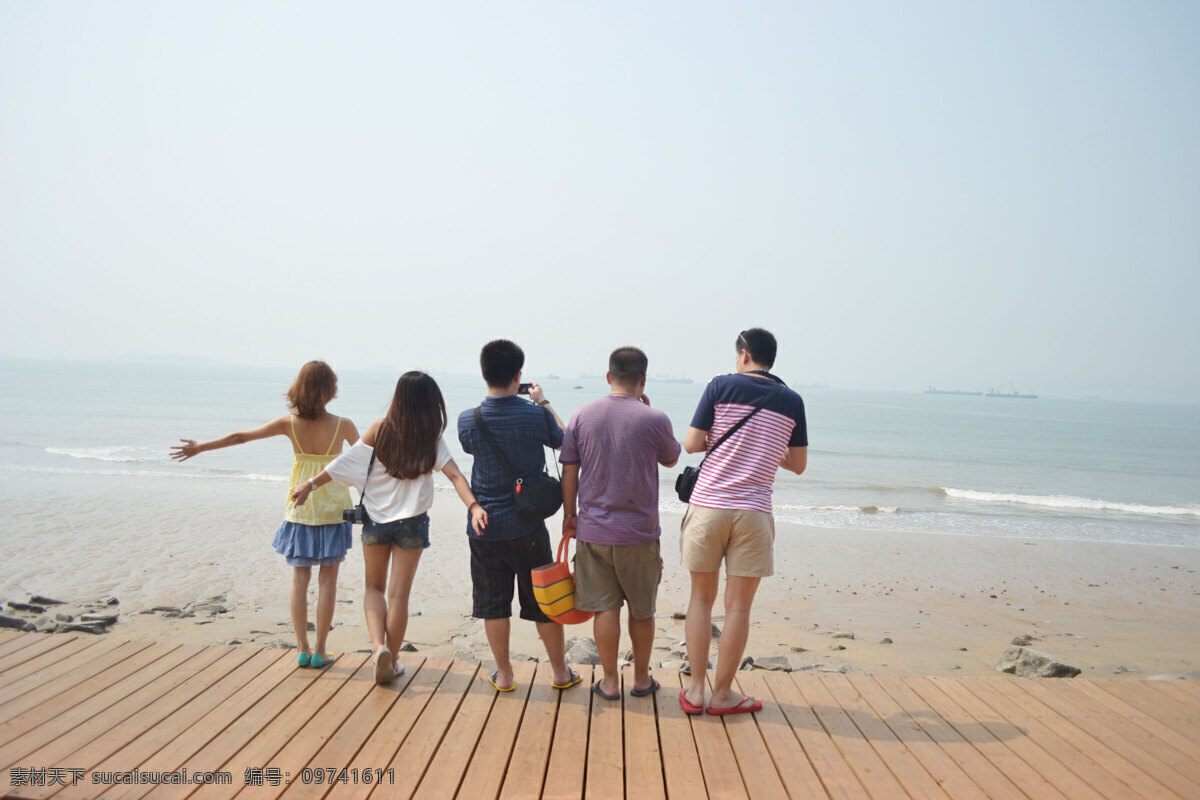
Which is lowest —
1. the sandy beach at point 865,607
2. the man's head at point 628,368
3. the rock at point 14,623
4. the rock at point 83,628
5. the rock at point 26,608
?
the sandy beach at point 865,607

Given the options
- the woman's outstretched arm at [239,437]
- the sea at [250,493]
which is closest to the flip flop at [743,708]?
the woman's outstretched arm at [239,437]

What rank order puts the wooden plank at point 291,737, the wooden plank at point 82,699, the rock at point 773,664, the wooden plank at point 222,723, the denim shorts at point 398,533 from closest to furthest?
1. the wooden plank at point 291,737
2. the wooden plank at point 222,723
3. the wooden plank at point 82,699
4. the denim shorts at point 398,533
5. the rock at point 773,664

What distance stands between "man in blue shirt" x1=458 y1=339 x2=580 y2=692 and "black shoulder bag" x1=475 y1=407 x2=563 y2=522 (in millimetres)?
23

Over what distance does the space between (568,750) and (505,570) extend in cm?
96

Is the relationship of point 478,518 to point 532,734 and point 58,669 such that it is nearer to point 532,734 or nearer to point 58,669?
point 532,734

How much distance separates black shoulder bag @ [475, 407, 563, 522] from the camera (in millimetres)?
3730

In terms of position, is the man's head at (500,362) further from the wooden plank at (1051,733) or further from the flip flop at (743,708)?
the wooden plank at (1051,733)

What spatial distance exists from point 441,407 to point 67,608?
20.6ft

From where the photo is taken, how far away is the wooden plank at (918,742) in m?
3.21

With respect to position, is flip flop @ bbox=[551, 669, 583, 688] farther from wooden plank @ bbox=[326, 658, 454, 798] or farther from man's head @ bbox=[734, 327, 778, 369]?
man's head @ bbox=[734, 327, 778, 369]

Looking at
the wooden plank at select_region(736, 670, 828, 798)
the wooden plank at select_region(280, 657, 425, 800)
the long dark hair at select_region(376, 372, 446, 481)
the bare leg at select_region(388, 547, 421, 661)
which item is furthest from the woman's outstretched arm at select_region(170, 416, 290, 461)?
the wooden plank at select_region(736, 670, 828, 798)

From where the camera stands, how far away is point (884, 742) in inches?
144

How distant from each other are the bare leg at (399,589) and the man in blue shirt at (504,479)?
429mm

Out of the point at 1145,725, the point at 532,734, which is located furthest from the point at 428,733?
the point at 1145,725
